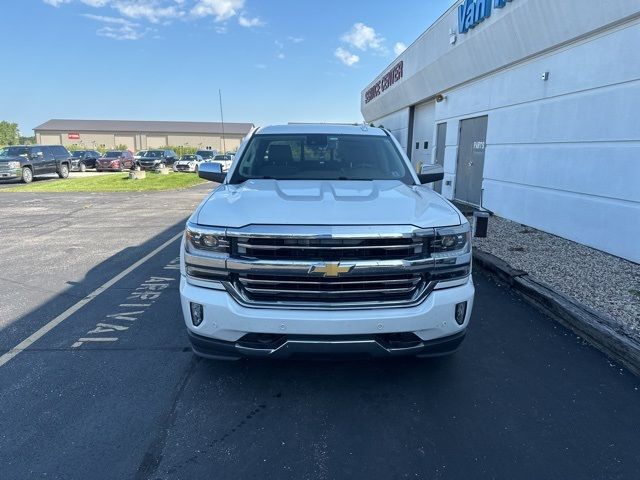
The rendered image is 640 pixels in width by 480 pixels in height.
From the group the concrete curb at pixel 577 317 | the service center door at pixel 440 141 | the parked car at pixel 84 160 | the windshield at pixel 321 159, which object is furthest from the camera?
the parked car at pixel 84 160

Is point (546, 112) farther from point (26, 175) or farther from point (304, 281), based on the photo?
point (26, 175)

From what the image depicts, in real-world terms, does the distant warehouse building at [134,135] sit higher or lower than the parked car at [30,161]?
higher

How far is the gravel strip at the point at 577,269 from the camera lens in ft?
14.5

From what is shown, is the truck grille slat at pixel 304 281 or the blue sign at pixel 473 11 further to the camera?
the blue sign at pixel 473 11

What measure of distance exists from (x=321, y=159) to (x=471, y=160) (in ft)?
28.0

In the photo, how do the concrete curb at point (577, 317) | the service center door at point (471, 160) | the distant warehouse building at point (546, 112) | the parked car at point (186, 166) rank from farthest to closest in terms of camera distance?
1. the parked car at point (186, 166)
2. the service center door at point (471, 160)
3. the distant warehouse building at point (546, 112)
4. the concrete curb at point (577, 317)

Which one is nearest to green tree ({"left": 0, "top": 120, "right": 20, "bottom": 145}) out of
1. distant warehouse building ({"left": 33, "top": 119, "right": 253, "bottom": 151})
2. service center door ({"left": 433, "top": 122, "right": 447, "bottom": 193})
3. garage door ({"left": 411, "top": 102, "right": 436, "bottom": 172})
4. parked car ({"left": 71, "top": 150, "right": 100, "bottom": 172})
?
distant warehouse building ({"left": 33, "top": 119, "right": 253, "bottom": 151})

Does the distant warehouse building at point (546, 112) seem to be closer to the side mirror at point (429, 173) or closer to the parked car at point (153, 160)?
the side mirror at point (429, 173)

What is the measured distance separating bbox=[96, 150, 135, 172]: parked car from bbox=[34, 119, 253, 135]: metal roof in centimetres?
5213

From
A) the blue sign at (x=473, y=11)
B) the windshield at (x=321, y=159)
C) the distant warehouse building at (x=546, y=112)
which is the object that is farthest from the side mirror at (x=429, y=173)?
the blue sign at (x=473, y=11)

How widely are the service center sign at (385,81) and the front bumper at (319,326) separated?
1635 centimetres

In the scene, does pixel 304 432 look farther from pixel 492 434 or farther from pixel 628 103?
pixel 628 103

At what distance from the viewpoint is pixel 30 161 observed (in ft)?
80.0

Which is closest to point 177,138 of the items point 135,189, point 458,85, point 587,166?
point 135,189
